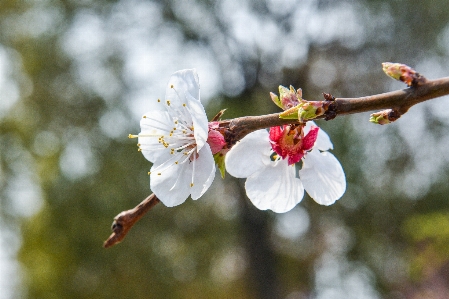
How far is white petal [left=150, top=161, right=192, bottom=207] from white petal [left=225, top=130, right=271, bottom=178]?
0.05 m

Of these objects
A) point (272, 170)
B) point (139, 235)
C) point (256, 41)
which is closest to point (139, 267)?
point (139, 235)

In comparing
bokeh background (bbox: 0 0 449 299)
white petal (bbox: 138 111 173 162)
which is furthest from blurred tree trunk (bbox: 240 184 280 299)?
white petal (bbox: 138 111 173 162)

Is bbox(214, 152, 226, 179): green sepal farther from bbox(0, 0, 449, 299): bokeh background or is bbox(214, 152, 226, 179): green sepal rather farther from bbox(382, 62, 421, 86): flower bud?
bbox(0, 0, 449, 299): bokeh background

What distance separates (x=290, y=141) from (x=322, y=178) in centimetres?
6

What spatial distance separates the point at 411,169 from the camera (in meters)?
4.75

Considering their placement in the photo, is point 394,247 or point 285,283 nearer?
point 394,247

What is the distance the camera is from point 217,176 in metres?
4.49

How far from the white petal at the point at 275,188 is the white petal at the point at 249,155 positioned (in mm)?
14

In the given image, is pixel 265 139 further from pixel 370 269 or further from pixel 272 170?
pixel 370 269

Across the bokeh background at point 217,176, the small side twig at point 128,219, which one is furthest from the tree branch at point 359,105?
the bokeh background at point 217,176

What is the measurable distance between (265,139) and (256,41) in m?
5.01

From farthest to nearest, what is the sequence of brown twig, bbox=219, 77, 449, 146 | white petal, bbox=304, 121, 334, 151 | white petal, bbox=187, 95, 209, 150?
white petal, bbox=304, 121, 334, 151
white petal, bbox=187, 95, 209, 150
brown twig, bbox=219, 77, 449, 146

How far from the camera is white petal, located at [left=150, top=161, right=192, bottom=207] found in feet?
1.83

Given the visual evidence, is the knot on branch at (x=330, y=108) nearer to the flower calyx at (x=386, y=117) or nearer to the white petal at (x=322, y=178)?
the flower calyx at (x=386, y=117)
